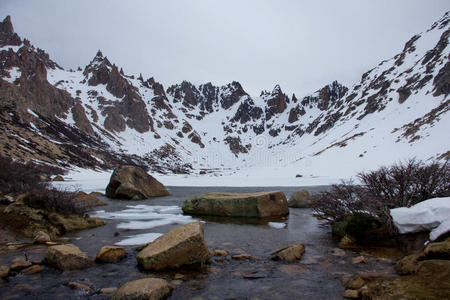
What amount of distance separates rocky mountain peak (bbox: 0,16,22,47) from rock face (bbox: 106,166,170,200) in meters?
194

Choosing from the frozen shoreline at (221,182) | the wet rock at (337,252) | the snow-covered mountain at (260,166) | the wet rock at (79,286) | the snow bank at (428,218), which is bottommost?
the wet rock at (79,286)

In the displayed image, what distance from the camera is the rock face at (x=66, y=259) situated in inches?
274

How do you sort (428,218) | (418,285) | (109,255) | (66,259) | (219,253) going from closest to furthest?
(418,285) → (66,259) → (428,218) → (109,255) → (219,253)

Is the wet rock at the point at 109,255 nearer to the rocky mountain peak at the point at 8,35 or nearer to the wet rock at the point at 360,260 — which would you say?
the wet rock at the point at 360,260

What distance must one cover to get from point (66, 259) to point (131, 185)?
1765cm

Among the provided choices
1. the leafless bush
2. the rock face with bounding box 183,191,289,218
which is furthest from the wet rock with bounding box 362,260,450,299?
the rock face with bounding box 183,191,289,218

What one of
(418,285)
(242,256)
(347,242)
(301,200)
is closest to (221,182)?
(301,200)

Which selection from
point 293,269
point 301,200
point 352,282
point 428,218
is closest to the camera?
point 352,282

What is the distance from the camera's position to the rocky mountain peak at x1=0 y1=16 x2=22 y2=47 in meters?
167

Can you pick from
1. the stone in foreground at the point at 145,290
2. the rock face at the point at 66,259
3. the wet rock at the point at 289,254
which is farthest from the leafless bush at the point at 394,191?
the rock face at the point at 66,259

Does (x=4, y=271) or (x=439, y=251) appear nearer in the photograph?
(x=439, y=251)

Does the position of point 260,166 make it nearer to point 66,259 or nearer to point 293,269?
point 293,269

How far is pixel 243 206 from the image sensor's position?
50.7 feet

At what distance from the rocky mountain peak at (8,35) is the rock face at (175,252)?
8316 inches
